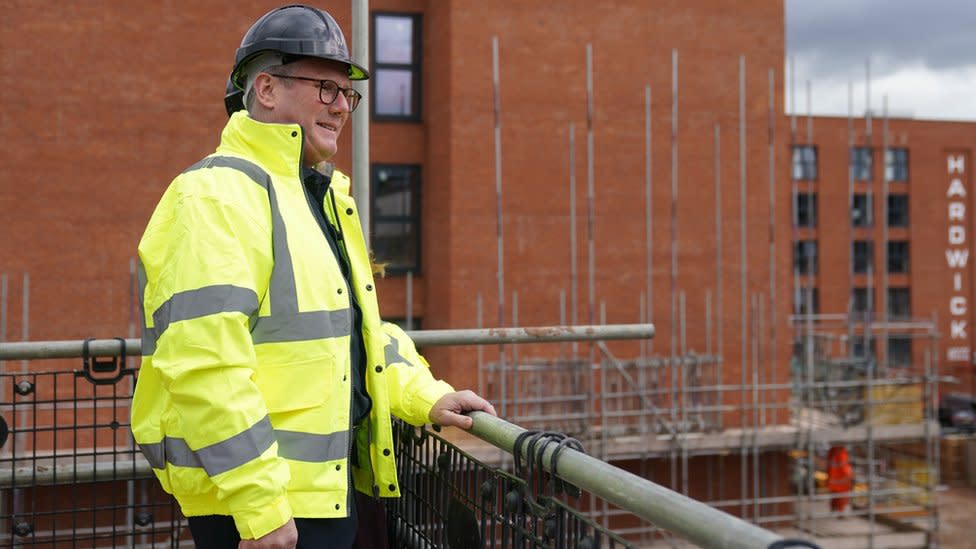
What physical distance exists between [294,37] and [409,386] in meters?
1.12

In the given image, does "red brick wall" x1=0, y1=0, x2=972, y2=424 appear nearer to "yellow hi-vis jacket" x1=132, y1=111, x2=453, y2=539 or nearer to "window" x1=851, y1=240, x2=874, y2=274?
"yellow hi-vis jacket" x1=132, y1=111, x2=453, y2=539

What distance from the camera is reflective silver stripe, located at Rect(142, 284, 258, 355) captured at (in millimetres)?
2270

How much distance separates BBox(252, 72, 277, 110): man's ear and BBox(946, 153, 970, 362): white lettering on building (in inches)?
1735

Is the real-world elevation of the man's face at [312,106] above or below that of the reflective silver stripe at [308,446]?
above

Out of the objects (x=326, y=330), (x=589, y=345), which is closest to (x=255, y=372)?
(x=326, y=330)

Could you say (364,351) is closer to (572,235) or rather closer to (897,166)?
(572,235)

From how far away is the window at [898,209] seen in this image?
42.5 m

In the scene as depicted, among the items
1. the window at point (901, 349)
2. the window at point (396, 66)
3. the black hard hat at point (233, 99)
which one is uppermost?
the window at point (396, 66)

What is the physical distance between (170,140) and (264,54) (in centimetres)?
1535

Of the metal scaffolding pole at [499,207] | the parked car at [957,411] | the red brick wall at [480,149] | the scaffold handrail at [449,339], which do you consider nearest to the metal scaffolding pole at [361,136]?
the scaffold handrail at [449,339]

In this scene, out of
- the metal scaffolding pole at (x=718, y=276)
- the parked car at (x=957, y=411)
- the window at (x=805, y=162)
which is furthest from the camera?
the window at (x=805, y=162)

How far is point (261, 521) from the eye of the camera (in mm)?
2221

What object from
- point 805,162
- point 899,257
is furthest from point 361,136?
point 899,257

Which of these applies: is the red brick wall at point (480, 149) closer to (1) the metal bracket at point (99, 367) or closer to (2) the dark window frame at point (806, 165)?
(1) the metal bracket at point (99, 367)
